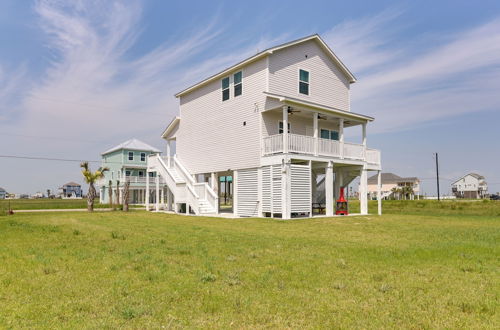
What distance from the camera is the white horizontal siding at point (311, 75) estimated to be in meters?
21.0

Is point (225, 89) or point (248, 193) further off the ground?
point (225, 89)

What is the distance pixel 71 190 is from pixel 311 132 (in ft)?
426

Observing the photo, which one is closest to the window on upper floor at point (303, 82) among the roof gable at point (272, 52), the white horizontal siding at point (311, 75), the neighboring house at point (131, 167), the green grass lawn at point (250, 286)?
the white horizontal siding at point (311, 75)

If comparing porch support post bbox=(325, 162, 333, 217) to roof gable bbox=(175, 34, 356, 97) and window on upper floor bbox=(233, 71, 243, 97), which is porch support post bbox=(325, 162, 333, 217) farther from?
roof gable bbox=(175, 34, 356, 97)

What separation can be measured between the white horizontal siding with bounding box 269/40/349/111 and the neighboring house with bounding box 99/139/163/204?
3417 cm

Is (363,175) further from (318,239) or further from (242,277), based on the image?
(242,277)

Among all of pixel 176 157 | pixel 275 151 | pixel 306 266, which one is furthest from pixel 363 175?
pixel 306 266

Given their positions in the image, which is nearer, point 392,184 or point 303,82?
point 303,82

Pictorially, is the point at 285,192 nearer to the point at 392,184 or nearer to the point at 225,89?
the point at 225,89

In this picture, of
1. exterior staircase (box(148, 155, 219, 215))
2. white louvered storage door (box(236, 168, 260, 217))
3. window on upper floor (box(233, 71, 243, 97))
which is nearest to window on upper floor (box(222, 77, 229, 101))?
window on upper floor (box(233, 71, 243, 97))

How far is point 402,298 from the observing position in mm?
4473

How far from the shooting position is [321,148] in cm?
2067

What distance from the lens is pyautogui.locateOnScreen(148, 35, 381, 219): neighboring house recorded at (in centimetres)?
1923

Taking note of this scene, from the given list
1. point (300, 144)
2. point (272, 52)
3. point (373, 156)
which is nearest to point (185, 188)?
point (300, 144)
